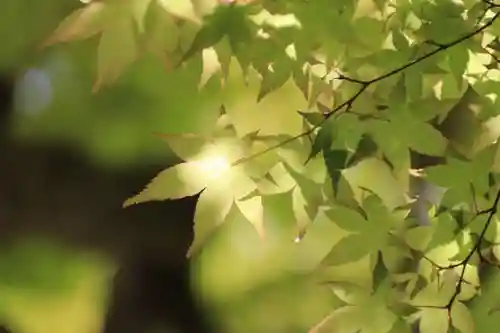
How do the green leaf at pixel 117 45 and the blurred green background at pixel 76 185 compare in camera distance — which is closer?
the green leaf at pixel 117 45

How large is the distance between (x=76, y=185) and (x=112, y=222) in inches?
2.5

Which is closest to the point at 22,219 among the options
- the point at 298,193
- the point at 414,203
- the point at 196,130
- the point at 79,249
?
the point at 79,249

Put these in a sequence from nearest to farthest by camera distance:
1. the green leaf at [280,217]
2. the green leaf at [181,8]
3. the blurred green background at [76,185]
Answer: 1. the green leaf at [181,8]
2. the green leaf at [280,217]
3. the blurred green background at [76,185]

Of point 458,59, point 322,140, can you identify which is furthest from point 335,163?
point 458,59

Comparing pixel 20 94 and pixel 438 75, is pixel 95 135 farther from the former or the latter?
pixel 438 75

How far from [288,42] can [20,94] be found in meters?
0.39

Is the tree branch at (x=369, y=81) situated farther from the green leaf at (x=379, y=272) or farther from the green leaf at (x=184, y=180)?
the green leaf at (x=379, y=272)

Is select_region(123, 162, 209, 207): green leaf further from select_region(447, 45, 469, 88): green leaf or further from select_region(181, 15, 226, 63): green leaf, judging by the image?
select_region(447, 45, 469, 88): green leaf

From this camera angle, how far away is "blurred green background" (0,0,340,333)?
0.83 metres

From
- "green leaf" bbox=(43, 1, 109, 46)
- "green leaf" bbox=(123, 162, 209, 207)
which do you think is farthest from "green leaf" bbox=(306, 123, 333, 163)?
"green leaf" bbox=(43, 1, 109, 46)

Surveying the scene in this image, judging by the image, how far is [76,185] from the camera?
0.85 meters

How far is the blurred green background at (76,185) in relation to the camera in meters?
0.83

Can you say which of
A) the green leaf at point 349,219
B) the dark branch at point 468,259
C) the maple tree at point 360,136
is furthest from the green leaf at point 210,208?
the dark branch at point 468,259

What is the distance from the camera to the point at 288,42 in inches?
24.4
